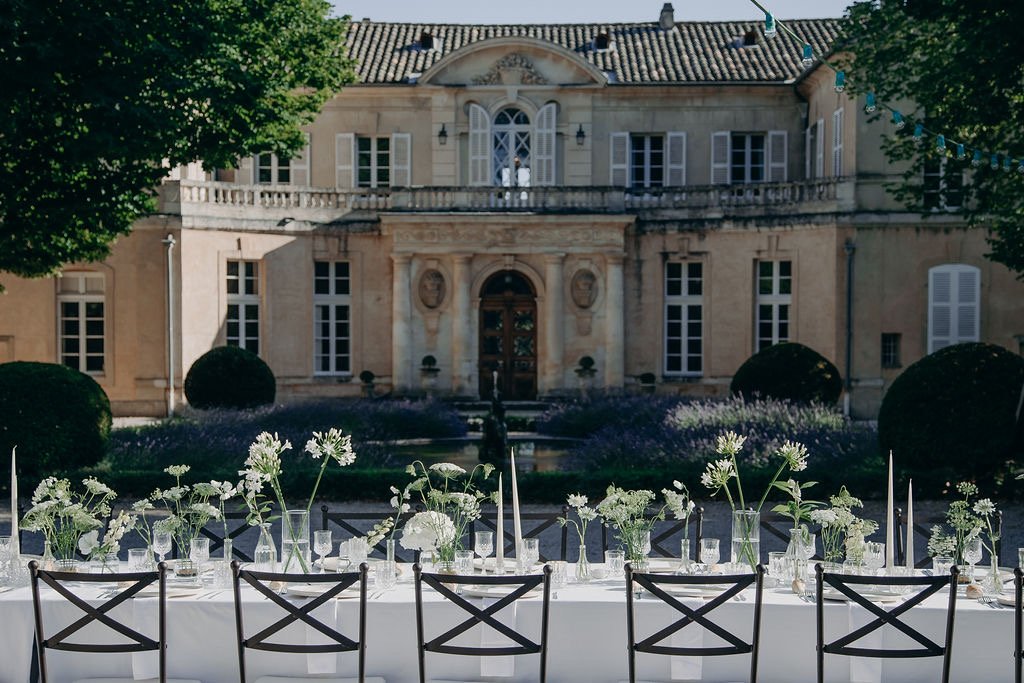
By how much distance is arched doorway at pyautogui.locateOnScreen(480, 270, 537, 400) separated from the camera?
86.9ft

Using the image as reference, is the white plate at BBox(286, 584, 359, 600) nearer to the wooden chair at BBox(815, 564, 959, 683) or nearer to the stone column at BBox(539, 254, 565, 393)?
the wooden chair at BBox(815, 564, 959, 683)

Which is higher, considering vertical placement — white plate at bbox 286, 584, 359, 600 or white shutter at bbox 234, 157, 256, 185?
white shutter at bbox 234, 157, 256, 185

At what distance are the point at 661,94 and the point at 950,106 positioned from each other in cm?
1233

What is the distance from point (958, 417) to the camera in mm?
13453

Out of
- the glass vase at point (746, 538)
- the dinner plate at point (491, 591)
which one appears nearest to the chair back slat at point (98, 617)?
the dinner plate at point (491, 591)

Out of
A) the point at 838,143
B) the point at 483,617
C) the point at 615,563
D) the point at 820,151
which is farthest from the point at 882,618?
the point at 820,151

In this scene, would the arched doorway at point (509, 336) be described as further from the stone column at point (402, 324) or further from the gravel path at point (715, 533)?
the gravel path at point (715, 533)

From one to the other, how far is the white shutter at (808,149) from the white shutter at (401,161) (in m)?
9.05

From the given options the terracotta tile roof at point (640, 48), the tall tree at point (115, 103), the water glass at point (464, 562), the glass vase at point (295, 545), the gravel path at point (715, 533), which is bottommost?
the gravel path at point (715, 533)

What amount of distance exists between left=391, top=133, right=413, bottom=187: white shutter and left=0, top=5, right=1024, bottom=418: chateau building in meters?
0.07

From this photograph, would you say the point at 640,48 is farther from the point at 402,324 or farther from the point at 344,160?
the point at 402,324

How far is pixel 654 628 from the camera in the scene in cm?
604

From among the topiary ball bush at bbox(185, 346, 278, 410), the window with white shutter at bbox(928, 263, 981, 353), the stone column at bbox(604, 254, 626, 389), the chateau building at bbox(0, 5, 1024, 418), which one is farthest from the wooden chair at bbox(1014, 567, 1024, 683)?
the stone column at bbox(604, 254, 626, 389)

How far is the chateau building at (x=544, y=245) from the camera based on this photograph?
79.3 ft
